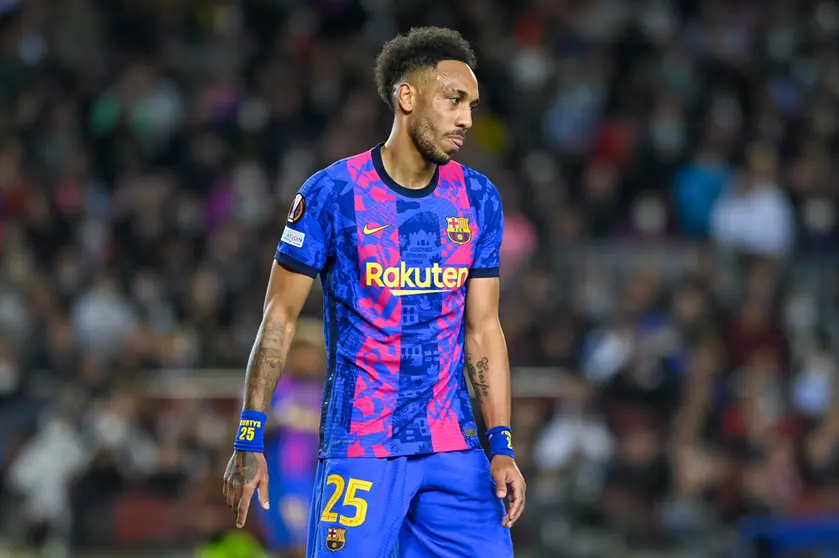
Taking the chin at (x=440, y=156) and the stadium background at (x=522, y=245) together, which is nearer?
the chin at (x=440, y=156)

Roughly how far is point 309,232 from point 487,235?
0.71 m

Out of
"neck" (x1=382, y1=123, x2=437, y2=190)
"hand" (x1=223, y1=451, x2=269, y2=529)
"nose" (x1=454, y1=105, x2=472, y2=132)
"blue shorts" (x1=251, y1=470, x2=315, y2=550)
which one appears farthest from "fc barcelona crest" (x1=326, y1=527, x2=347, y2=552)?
"blue shorts" (x1=251, y1=470, x2=315, y2=550)

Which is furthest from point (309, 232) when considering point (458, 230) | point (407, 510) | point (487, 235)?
point (407, 510)

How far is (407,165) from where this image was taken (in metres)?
5.50

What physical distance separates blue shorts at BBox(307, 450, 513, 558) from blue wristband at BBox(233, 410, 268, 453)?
0.98ft

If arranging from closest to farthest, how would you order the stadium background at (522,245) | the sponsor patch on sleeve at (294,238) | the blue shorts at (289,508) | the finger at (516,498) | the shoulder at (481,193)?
the finger at (516,498)
the sponsor patch on sleeve at (294,238)
the shoulder at (481,193)
the blue shorts at (289,508)
the stadium background at (522,245)

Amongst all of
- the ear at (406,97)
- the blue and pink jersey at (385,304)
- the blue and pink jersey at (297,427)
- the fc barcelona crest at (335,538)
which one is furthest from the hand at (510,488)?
Result: the blue and pink jersey at (297,427)

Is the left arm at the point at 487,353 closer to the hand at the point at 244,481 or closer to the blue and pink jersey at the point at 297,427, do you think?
the hand at the point at 244,481

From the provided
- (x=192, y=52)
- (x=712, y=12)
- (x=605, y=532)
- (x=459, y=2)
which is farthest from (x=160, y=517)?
(x=712, y=12)

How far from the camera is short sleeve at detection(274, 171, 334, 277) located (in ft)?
17.6

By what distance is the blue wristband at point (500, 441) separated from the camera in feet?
17.6

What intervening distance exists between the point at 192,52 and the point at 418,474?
1155 centimetres

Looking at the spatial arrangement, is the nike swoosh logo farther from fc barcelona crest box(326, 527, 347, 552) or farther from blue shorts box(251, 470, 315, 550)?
blue shorts box(251, 470, 315, 550)

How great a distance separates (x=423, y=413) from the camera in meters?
5.30
